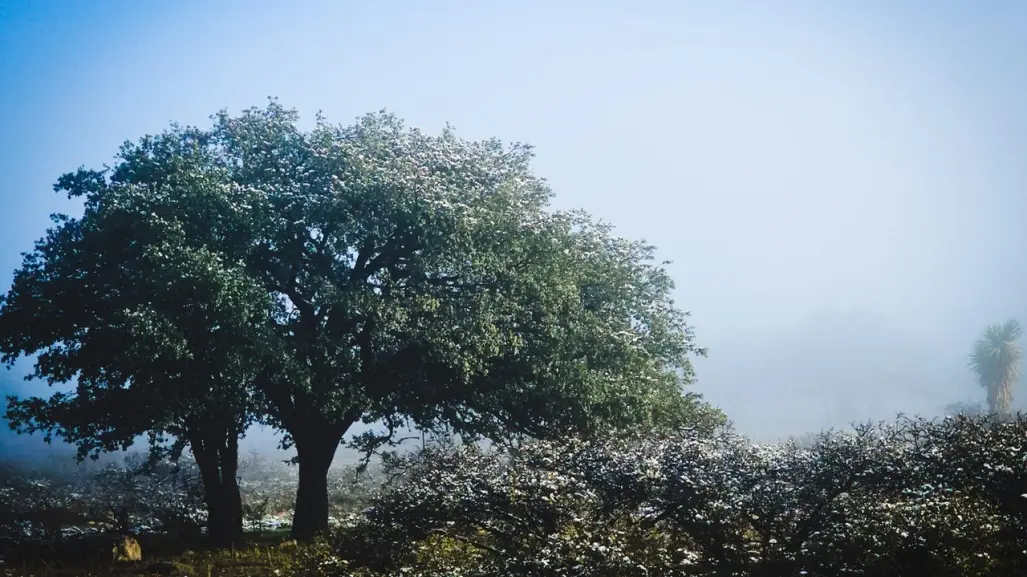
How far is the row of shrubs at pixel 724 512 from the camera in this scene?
1000 centimetres

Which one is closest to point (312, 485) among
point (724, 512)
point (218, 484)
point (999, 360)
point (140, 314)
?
point (218, 484)

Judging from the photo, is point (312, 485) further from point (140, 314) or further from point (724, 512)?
point (724, 512)

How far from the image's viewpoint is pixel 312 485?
2189 cm

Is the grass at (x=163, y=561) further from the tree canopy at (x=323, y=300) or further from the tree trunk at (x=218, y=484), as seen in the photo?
the tree canopy at (x=323, y=300)

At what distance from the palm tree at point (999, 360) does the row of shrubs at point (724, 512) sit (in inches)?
3896

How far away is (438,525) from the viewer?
13.0 metres

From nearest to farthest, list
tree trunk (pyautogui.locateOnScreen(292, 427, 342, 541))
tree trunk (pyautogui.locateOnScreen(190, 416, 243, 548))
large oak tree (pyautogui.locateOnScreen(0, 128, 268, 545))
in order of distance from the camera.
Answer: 1. large oak tree (pyautogui.locateOnScreen(0, 128, 268, 545))
2. tree trunk (pyautogui.locateOnScreen(190, 416, 243, 548))
3. tree trunk (pyautogui.locateOnScreen(292, 427, 342, 541))

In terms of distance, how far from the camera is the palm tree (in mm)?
93875

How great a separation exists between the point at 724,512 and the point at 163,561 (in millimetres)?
14572

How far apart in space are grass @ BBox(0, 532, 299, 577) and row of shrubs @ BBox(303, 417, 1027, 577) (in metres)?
3.30

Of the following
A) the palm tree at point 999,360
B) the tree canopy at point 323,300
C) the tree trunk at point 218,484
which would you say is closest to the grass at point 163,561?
the tree trunk at point 218,484

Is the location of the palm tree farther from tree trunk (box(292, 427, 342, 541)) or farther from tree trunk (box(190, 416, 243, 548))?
tree trunk (box(190, 416, 243, 548))

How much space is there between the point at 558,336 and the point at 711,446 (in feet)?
21.6

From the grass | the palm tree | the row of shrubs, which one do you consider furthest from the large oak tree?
the palm tree
